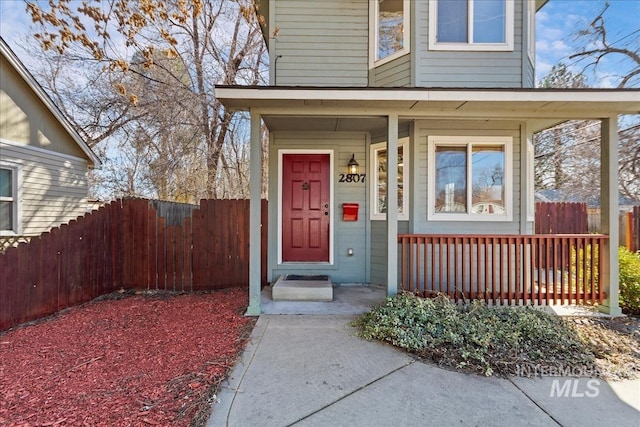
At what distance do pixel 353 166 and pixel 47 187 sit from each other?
6.74 metres

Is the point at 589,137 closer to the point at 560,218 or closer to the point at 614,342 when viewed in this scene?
the point at 560,218

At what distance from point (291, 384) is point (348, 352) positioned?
0.74 m

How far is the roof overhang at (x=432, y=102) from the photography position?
365cm

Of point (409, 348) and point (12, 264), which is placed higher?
point (12, 264)

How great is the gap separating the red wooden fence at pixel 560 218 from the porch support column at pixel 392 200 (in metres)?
7.05

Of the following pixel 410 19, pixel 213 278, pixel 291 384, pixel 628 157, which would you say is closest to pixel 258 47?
pixel 410 19

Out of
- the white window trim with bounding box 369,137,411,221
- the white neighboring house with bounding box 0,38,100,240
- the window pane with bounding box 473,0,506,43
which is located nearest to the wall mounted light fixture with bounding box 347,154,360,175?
the white window trim with bounding box 369,137,411,221

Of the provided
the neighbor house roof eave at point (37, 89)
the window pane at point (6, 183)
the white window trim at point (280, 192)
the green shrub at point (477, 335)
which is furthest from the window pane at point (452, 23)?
the window pane at point (6, 183)

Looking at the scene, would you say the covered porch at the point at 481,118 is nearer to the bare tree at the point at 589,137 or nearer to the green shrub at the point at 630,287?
the green shrub at the point at 630,287

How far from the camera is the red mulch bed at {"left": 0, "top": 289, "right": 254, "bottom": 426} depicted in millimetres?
2189

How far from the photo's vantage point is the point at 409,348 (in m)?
3.06

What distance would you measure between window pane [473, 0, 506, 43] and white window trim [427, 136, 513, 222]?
150 cm

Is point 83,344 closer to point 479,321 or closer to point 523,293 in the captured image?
point 479,321

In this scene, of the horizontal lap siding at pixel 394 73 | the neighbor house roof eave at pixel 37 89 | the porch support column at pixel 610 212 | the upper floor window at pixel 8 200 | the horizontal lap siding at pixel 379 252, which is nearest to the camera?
the porch support column at pixel 610 212
